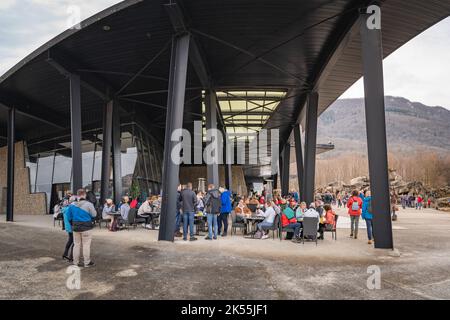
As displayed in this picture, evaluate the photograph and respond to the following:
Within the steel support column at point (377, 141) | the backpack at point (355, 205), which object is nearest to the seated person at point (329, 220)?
the backpack at point (355, 205)

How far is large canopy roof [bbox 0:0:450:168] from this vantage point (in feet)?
31.8

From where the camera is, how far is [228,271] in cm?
567

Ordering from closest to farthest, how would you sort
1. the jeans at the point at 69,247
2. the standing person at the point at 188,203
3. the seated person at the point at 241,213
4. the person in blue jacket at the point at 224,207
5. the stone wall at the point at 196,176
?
the jeans at the point at 69,247 → the standing person at the point at 188,203 → the person in blue jacket at the point at 224,207 → the seated person at the point at 241,213 → the stone wall at the point at 196,176

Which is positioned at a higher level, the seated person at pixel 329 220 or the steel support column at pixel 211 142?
the steel support column at pixel 211 142

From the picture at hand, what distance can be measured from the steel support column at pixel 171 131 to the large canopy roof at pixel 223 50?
81cm

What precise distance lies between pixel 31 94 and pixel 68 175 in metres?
8.43

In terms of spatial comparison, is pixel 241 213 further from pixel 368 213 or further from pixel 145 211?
pixel 368 213

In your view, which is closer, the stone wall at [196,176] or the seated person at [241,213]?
the seated person at [241,213]

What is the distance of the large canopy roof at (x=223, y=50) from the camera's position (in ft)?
31.8

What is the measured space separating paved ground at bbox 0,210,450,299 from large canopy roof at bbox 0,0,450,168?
21.4 feet

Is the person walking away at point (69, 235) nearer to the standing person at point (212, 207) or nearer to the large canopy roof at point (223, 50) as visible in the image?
the standing person at point (212, 207)

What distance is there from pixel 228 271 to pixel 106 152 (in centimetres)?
1191

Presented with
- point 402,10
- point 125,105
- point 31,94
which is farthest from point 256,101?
point 31,94

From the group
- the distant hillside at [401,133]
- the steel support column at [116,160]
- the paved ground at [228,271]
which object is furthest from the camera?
the distant hillside at [401,133]
